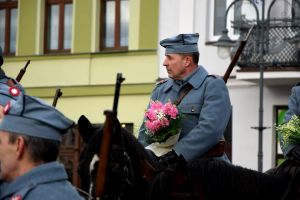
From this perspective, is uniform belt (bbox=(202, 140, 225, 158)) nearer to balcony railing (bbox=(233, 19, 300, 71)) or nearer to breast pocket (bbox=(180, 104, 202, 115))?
breast pocket (bbox=(180, 104, 202, 115))

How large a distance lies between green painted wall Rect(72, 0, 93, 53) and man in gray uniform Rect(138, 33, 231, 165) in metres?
15.8

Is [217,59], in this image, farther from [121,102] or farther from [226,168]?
[226,168]

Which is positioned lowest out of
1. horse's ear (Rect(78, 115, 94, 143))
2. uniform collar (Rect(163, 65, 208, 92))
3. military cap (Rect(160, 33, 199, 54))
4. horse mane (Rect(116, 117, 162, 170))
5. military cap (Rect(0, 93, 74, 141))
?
horse mane (Rect(116, 117, 162, 170))

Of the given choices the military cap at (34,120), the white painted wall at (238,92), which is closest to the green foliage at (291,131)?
the military cap at (34,120)

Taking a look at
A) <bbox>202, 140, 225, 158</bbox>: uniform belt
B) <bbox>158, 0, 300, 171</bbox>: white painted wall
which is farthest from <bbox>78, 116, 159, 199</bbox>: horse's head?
<bbox>158, 0, 300, 171</bbox>: white painted wall

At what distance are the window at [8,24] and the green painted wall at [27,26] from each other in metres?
0.40

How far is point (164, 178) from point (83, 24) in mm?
17354

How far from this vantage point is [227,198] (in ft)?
21.2

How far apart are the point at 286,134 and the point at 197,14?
14977 millimetres

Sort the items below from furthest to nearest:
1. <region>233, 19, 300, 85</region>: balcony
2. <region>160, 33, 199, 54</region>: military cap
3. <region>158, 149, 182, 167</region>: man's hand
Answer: <region>233, 19, 300, 85</region>: balcony
<region>160, 33, 199, 54</region>: military cap
<region>158, 149, 182, 167</region>: man's hand

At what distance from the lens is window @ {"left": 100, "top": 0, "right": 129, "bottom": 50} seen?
2348cm

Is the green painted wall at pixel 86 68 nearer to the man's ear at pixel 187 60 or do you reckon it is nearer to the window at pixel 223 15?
the window at pixel 223 15

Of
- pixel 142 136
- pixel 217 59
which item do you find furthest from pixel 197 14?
pixel 142 136

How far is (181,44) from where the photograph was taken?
25.6 feet
